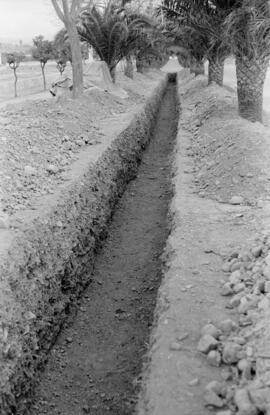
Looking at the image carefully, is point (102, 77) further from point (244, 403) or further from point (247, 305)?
point (244, 403)

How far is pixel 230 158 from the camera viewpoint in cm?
734

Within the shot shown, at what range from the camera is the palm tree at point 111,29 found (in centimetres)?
1777

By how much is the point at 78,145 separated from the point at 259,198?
4139 mm

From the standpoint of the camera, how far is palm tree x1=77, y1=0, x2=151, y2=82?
58.3 feet

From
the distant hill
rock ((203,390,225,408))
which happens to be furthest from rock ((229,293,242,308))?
the distant hill

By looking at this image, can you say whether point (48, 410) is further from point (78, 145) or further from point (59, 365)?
point (78, 145)

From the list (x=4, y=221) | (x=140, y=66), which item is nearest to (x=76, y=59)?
(x=4, y=221)

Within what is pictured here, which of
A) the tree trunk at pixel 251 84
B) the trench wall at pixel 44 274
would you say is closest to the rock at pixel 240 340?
the trench wall at pixel 44 274

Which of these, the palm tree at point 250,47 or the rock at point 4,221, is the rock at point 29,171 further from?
the palm tree at point 250,47

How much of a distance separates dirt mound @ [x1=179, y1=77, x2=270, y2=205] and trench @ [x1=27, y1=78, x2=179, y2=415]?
109 cm

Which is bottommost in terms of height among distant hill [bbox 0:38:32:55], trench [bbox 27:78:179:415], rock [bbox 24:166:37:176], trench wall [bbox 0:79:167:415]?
trench [bbox 27:78:179:415]

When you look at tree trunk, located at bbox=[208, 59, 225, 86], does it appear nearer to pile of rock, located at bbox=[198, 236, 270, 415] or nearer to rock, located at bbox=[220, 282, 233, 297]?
pile of rock, located at bbox=[198, 236, 270, 415]

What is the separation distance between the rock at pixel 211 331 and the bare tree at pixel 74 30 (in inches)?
433

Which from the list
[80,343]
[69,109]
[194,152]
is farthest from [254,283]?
[69,109]
